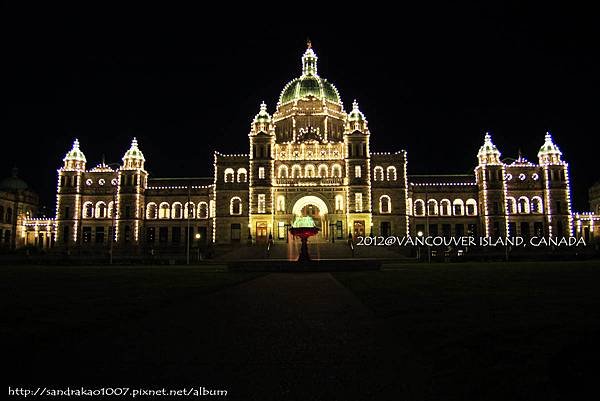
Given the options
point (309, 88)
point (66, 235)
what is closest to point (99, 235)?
point (66, 235)

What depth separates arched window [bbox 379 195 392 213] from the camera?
66.7m

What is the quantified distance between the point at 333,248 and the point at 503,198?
1263 inches

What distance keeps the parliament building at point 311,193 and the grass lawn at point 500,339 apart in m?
50.2

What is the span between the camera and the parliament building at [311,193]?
64.2 m

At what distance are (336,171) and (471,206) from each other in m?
23.3

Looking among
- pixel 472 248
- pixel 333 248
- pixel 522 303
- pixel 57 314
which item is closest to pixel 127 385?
pixel 57 314

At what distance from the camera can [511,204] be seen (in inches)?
2768

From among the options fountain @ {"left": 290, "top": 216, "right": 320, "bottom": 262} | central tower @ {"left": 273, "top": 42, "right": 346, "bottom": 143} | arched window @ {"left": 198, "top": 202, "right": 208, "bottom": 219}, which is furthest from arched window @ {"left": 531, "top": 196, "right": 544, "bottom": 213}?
fountain @ {"left": 290, "top": 216, "right": 320, "bottom": 262}

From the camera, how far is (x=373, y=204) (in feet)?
218

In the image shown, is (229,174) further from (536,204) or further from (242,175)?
(536,204)

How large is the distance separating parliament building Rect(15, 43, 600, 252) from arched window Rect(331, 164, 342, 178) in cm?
14

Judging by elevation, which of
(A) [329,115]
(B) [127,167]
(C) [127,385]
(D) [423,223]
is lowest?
(C) [127,385]

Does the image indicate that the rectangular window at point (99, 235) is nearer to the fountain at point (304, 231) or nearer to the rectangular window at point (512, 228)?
the fountain at point (304, 231)

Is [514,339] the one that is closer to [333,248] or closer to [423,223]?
[333,248]
